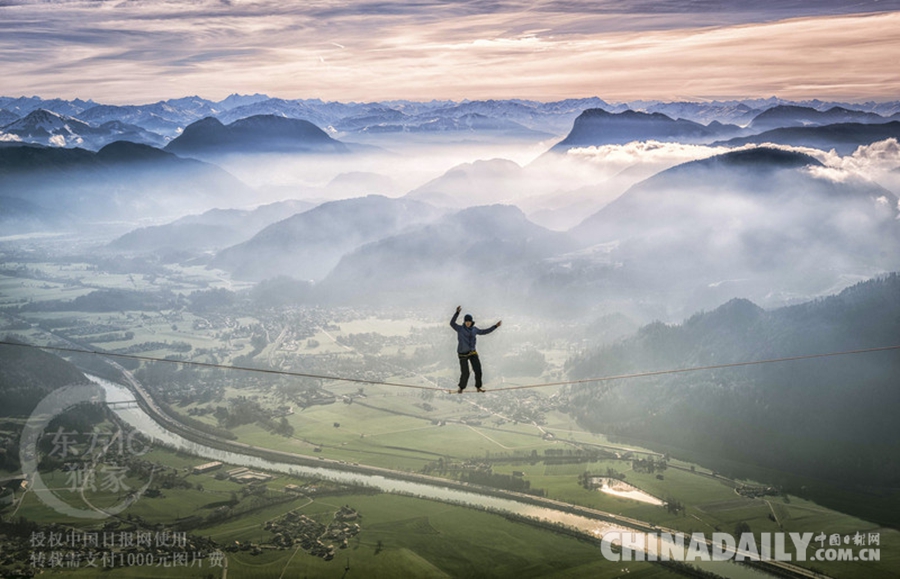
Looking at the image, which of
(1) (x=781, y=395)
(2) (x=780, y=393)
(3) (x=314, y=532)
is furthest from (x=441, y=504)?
(2) (x=780, y=393)

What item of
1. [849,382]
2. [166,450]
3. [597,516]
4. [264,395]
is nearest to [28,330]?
[264,395]

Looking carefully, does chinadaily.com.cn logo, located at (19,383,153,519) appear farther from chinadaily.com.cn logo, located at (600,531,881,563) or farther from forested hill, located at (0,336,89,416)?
chinadaily.com.cn logo, located at (600,531,881,563)

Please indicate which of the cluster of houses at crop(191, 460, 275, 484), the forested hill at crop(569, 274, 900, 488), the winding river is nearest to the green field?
the cluster of houses at crop(191, 460, 275, 484)

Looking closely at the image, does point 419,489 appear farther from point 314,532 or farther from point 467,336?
point 467,336

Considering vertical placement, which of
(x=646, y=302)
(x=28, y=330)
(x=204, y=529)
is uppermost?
(x=646, y=302)

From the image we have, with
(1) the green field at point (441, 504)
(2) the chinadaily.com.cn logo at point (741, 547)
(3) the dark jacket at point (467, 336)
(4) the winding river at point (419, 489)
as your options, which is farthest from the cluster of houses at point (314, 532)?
(3) the dark jacket at point (467, 336)

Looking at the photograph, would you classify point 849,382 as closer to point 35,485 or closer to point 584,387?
point 584,387

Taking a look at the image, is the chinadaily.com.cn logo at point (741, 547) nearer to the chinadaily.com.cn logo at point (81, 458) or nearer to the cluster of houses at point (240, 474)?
the cluster of houses at point (240, 474)
